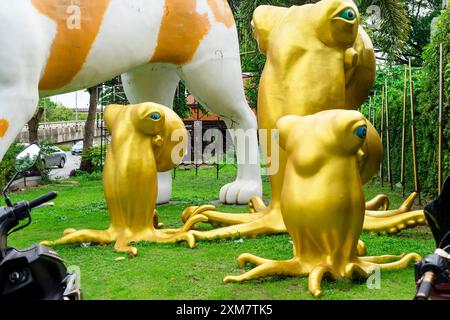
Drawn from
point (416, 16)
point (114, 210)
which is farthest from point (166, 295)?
point (416, 16)

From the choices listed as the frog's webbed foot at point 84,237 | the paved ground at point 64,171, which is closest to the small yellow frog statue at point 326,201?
the frog's webbed foot at point 84,237

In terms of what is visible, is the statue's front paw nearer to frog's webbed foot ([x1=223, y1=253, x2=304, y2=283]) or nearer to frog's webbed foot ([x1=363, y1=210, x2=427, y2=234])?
frog's webbed foot ([x1=363, y1=210, x2=427, y2=234])

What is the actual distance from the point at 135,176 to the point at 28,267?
1.69 m

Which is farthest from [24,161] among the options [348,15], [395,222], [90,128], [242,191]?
[90,128]

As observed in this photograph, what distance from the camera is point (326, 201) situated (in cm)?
264

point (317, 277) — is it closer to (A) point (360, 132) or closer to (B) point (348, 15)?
(A) point (360, 132)

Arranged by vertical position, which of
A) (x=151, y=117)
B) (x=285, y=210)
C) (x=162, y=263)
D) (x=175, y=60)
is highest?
(x=175, y=60)

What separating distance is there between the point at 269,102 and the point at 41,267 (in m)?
2.20

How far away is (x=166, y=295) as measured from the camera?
255 centimetres

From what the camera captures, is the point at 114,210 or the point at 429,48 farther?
the point at 429,48

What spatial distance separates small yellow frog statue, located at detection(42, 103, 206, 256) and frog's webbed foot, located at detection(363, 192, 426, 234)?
109 centimetres

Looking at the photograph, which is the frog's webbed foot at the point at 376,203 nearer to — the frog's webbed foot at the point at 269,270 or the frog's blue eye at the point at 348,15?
the frog's blue eye at the point at 348,15

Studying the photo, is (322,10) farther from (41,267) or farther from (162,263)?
(41,267)
